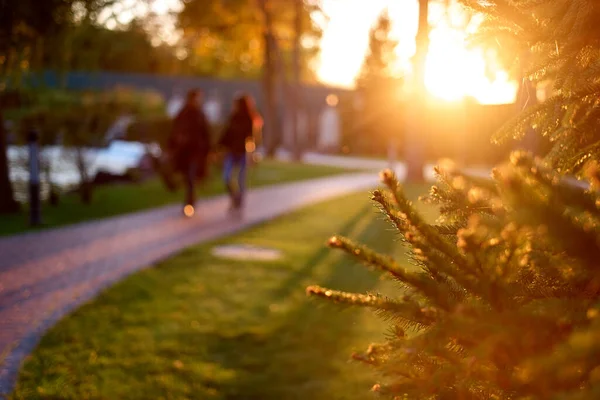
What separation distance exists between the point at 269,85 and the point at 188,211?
91.5 feet

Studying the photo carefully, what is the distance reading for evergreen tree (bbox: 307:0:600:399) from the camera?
4.17 feet

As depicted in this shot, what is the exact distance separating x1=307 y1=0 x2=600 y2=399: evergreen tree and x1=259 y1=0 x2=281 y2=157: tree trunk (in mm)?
32536

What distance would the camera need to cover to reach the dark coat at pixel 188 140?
43.1 feet

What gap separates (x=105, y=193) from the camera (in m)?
15.9

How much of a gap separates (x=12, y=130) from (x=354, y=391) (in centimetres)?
1068

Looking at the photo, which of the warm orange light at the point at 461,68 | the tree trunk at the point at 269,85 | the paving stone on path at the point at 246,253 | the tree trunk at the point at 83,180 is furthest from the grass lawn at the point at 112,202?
the tree trunk at the point at 269,85

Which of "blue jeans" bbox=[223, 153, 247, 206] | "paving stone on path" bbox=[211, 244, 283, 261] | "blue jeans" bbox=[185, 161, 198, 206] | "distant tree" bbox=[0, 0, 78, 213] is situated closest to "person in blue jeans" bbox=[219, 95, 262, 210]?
"blue jeans" bbox=[223, 153, 247, 206]

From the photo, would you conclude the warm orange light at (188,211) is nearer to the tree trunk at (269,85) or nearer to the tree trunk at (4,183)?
the tree trunk at (4,183)

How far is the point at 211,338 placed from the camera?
18.4 ft

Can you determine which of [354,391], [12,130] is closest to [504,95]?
[354,391]

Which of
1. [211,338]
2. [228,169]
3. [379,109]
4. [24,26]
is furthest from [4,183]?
[379,109]

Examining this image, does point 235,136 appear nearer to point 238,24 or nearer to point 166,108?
point 166,108

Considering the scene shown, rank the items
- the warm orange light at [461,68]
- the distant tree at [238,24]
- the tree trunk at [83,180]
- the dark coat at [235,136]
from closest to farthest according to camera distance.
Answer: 1. the warm orange light at [461,68]
2. the tree trunk at [83,180]
3. the dark coat at [235,136]
4. the distant tree at [238,24]

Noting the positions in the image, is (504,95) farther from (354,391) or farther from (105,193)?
(105,193)
